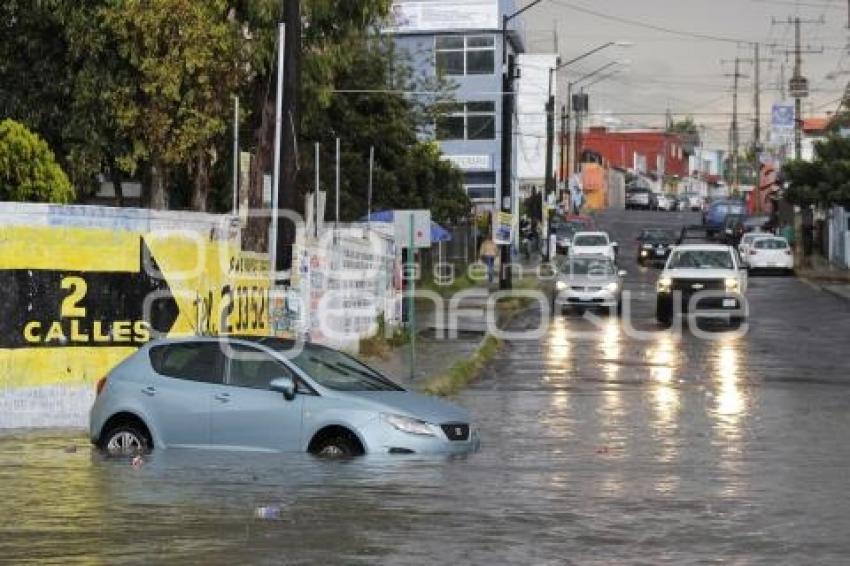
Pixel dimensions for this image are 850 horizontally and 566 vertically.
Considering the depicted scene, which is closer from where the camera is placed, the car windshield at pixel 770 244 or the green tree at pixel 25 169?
the green tree at pixel 25 169

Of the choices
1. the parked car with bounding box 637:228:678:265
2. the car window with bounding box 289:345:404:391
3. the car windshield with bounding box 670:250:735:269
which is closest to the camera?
the car window with bounding box 289:345:404:391

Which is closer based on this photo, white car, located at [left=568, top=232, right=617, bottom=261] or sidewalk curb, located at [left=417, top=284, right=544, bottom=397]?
sidewalk curb, located at [left=417, top=284, right=544, bottom=397]

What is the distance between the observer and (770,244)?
184 ft

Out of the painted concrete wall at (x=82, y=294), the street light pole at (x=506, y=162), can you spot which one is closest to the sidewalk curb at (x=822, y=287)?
the street light pole at (x=506, y=162)

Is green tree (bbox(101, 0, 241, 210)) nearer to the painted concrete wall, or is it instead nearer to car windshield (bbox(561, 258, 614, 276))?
the painted concrete wall

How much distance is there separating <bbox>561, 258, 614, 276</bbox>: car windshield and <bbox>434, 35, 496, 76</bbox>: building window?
1537 inches

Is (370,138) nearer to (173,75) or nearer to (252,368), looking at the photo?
(173,75)

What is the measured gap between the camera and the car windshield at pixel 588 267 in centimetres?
3966

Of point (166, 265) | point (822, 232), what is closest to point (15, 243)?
point (166, 265)

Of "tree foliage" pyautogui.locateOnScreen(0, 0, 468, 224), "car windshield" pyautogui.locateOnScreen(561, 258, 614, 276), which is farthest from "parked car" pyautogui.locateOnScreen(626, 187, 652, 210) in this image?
"tree foliage" pyautogui.locateOnScreen(0, 0, 468, 224)

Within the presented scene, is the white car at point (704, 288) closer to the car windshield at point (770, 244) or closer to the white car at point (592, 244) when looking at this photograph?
the white car at point (592, 244)

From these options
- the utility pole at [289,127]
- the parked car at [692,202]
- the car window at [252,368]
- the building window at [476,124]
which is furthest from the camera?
the parked car at [692,202]

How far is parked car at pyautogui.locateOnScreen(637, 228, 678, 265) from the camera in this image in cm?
6417

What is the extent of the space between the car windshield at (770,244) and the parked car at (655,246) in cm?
764
